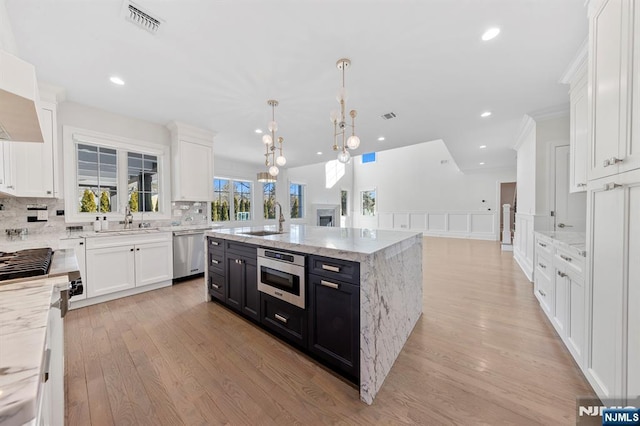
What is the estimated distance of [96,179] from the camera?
3.50 metres

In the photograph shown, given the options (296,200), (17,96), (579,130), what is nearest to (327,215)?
(296,200)

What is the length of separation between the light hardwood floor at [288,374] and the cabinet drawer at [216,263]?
0.48 meters

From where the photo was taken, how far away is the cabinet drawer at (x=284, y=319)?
6.43 feet

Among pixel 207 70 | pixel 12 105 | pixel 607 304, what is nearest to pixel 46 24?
pixel 207 70

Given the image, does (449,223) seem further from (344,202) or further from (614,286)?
(614,286)

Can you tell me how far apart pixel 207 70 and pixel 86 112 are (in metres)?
2.23

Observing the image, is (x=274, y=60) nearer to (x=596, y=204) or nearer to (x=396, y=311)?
(x=396, y=311)

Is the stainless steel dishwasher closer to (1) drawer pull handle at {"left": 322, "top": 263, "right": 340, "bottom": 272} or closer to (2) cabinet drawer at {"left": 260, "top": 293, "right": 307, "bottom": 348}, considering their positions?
(2) cabinet drawer at {"left": 260, "top": 293, "right": 307, "bottom": 348}

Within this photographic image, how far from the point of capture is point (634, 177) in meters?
1.14

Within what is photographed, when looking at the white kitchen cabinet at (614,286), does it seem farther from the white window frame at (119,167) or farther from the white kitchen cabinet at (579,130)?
the white window frame at (119,167)

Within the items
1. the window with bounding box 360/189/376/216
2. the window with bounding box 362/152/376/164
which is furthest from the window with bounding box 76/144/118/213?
the window with bounding box 360/189/376/216

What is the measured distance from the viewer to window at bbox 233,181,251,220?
699cm

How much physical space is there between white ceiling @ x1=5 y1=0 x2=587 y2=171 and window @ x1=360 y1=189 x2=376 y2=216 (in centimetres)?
699

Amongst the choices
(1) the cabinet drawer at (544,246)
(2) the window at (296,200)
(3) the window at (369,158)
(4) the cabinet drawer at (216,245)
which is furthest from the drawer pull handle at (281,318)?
(3) the window at (369,158)
